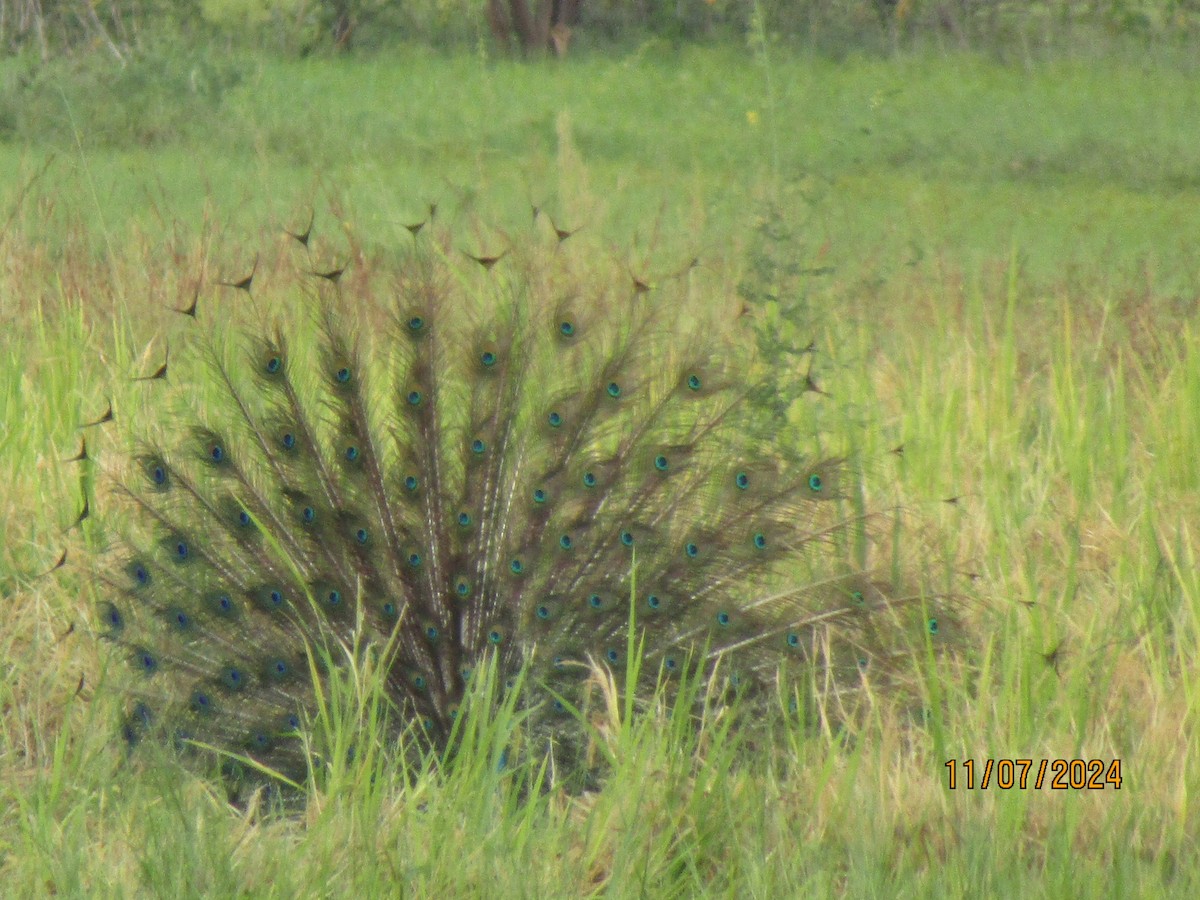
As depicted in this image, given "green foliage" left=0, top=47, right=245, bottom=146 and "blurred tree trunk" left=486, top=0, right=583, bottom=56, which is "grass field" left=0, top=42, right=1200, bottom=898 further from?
"blurred tree trunk" left=486, top=0, right=583, bottom=56

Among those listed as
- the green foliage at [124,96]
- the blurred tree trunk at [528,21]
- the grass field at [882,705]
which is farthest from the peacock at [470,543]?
the blurred tree trunk at [528,21]

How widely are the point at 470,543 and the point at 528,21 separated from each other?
17.9 metres

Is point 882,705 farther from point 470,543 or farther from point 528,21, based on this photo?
point 528,21

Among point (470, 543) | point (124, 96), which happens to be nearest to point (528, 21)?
point (124, 96)

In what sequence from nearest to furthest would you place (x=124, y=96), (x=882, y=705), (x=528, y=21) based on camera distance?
(x=882, y=705), (x=124, y=96), (x=528, y=21)

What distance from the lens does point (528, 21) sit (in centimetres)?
2048

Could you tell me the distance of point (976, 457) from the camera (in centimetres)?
469

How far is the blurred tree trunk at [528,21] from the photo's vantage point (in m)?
20.3

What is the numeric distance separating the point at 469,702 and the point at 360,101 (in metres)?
15.0

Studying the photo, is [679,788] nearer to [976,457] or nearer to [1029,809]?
[1029,809]

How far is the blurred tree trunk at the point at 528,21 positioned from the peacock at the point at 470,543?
17.0 metres

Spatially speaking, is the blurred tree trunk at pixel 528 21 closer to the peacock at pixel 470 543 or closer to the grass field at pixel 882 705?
the grass field at pixel 882 705

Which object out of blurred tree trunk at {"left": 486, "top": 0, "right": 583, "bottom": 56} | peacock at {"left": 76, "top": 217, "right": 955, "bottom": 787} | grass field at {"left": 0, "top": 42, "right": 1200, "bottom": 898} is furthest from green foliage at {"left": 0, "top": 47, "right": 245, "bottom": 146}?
peacock at {"left": 76, "top": 217, "right": 955, "bottom": 787}


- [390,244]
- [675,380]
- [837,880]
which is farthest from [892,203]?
[837,880]
